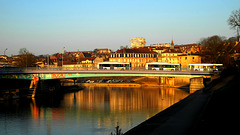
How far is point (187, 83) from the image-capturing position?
102 m

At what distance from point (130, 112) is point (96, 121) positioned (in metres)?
9.16

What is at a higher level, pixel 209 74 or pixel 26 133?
pixel 209 74

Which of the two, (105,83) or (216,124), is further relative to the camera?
→ (105,83)

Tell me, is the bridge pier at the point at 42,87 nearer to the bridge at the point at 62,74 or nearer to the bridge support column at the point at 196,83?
the bridge at the point at 62,74

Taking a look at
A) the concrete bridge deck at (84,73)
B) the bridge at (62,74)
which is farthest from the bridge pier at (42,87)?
the concrete bridge deck at (84,73)

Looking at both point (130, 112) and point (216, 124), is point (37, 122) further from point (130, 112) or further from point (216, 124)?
point (216, 124)

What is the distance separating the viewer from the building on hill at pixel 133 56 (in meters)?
140

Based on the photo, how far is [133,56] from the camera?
141 metres

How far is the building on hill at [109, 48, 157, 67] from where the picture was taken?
14038cm

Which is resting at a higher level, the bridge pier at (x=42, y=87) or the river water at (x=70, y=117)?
the bridge pier at (x=42, y=87)

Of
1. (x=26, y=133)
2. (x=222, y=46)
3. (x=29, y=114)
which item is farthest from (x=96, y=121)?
(x=222, y=46)

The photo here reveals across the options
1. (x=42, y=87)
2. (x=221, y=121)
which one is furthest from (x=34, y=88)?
(x=221, y=121)

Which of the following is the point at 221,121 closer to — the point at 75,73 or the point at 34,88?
the point at 75,73

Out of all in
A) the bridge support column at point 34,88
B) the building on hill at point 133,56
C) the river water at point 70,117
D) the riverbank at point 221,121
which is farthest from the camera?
the building on hill at point 133,56
